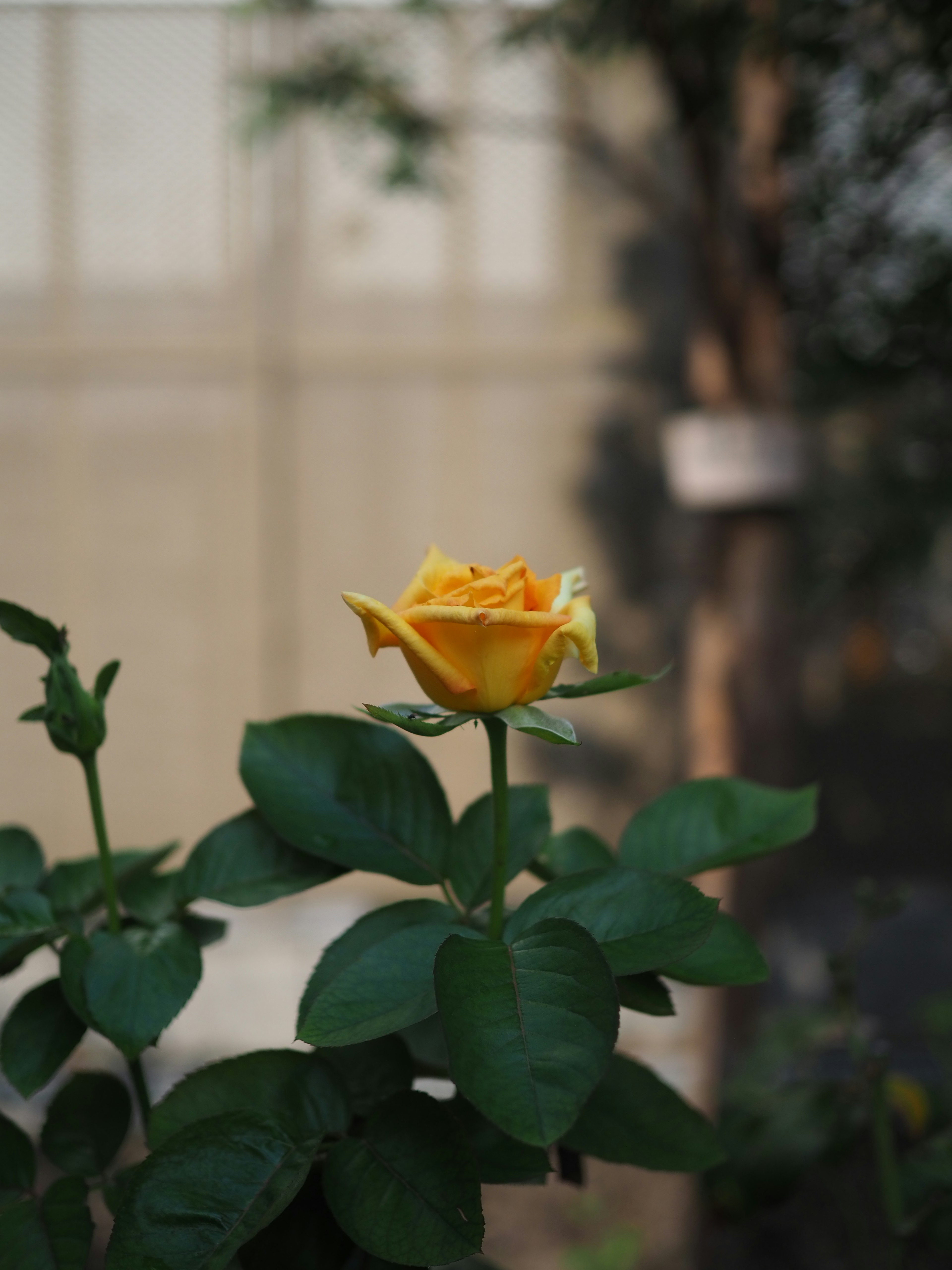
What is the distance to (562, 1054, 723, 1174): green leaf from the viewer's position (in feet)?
1.48

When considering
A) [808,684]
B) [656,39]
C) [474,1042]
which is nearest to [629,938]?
[474,1042]

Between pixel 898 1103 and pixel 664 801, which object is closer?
pixel 664 801

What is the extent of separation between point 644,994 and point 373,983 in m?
0.12

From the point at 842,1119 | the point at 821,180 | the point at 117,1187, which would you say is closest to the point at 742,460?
the point at 821,180

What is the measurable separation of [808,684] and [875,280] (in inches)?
52.4

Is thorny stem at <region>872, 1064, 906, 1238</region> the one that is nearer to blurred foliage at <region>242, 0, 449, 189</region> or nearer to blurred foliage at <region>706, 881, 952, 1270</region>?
blurred foliage at <region>706, 881, 952, 1270</region>

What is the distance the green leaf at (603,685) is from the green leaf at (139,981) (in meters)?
0.19

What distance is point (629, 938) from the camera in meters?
0.40

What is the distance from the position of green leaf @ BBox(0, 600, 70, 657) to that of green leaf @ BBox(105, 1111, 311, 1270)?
199 mm

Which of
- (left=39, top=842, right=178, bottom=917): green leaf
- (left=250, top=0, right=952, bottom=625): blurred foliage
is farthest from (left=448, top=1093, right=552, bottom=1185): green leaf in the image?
(left=250, top=0, right=952, bottom=625): blurred foliage

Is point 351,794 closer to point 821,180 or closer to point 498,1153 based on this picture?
point 498,1153

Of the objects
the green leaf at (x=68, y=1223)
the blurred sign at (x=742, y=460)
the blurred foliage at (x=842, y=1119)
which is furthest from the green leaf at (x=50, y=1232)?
the blurred sign at (x=742, y=460)

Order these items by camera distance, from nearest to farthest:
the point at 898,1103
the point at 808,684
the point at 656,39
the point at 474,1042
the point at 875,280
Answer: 1. the point at 474,1042
2. the point at 898,1103
3. the point at 656,39
4. the point at 875,280
5. the point at 808,684

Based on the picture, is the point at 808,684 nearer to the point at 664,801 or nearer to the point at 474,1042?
the point at 664,801
